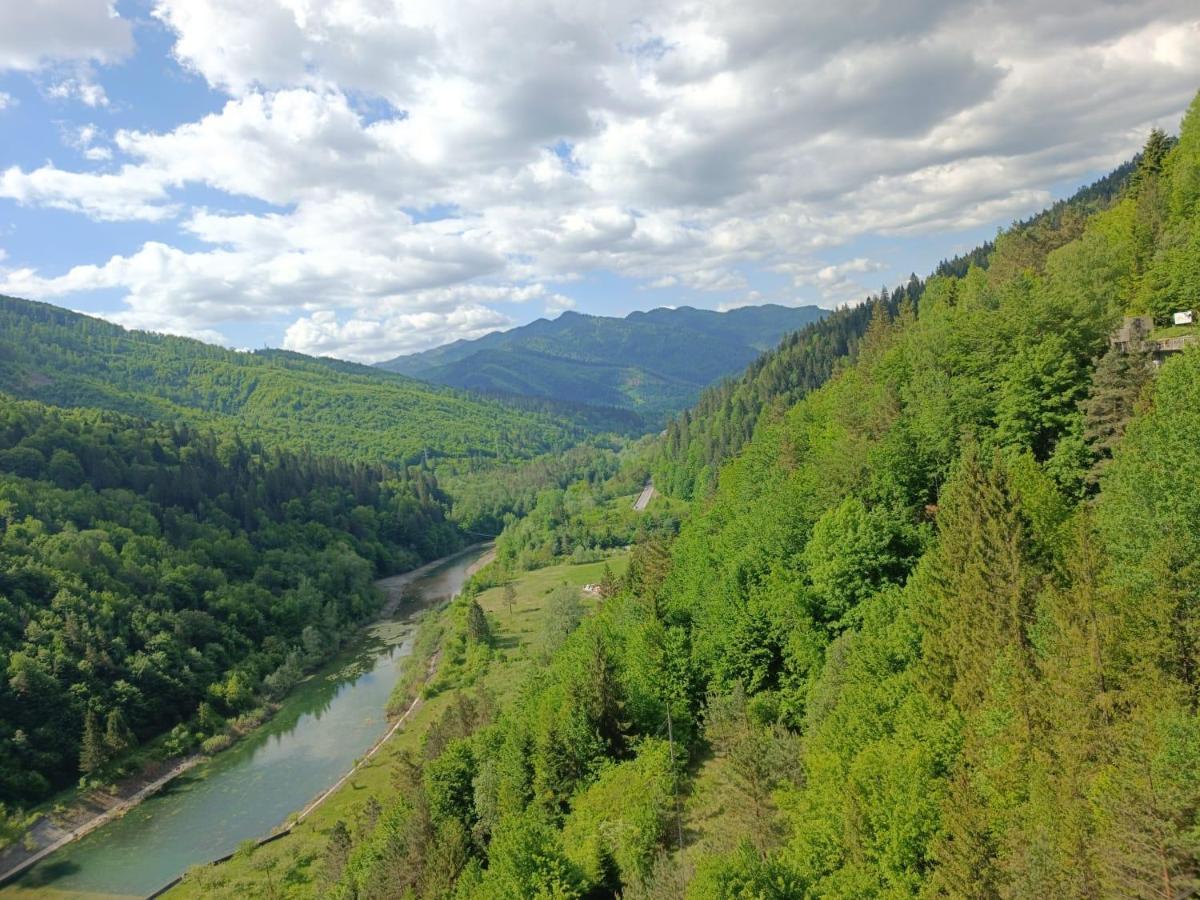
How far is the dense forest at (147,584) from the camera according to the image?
77188mm

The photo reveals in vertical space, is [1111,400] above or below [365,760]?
above

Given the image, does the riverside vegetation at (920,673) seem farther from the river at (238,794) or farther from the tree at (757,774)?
the river at (238,794)

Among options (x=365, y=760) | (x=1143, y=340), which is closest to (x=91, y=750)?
(x=365, y=760)

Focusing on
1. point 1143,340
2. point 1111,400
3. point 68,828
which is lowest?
point 68,828


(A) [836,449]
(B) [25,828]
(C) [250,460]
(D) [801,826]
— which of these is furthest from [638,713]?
(C) [250,460]

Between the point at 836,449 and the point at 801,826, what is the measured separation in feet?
96.8

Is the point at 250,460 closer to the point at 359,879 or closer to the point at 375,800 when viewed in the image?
the point at 375,800

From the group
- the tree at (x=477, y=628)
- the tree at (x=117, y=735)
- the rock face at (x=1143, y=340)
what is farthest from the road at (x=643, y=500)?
the rock face at (x=1143, y=340)

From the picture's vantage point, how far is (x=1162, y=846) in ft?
51.3

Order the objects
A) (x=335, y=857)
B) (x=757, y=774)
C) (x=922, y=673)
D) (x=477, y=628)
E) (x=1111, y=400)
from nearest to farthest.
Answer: (x=922, y=673)
(x=757, y=774)
(x=1111, y=400)
(x=335, y=857)
(x=477, y=628)

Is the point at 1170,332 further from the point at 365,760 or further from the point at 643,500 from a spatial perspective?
the point at 643,500

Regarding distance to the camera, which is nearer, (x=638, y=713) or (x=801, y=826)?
(x=801, y=826)

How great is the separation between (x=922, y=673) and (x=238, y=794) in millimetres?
69436

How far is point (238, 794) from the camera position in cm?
7062
